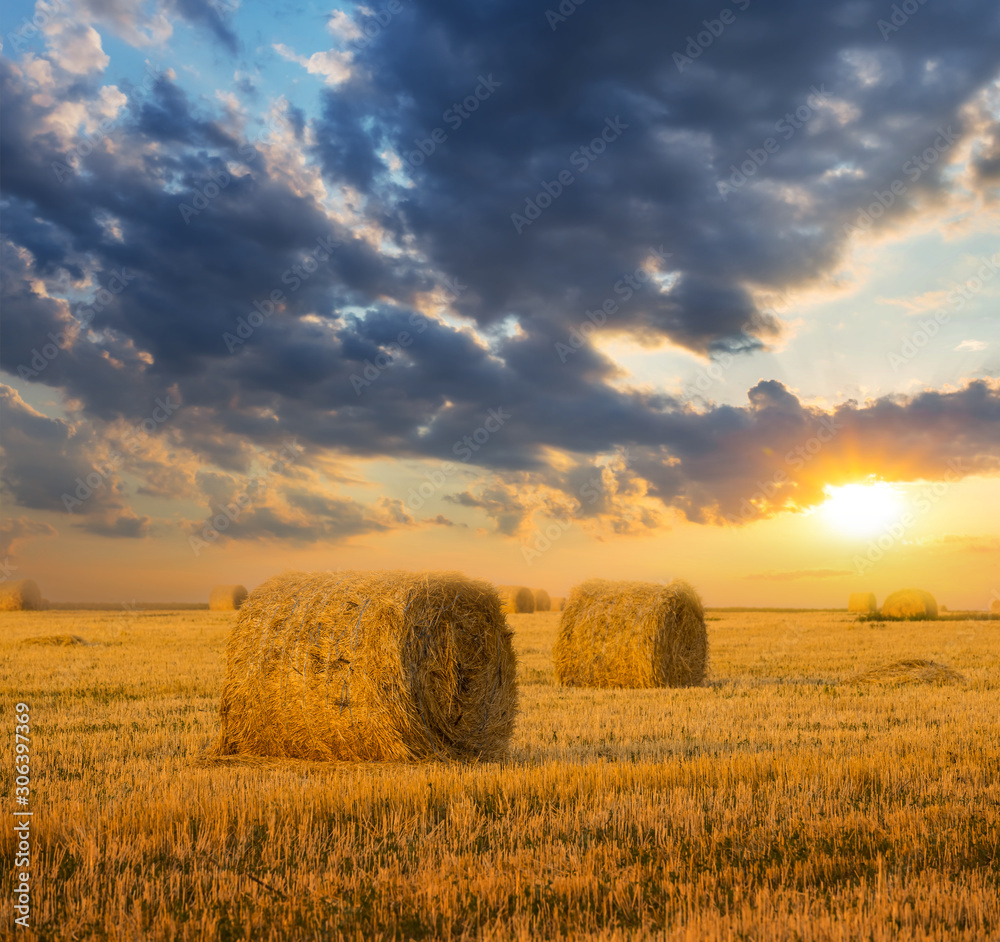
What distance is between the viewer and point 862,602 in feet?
174

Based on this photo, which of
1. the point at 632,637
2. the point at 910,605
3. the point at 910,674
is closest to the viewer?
the point at 910,674

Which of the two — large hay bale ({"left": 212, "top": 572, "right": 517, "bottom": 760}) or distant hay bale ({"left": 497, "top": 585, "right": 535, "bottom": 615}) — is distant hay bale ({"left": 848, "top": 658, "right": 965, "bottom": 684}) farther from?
distant hay bale ({"left": 497, "top": 585, "right": 535, "bottom": 615})

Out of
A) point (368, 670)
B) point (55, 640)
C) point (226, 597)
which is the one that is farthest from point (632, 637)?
point (226, 597)

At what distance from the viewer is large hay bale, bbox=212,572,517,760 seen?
963 cm

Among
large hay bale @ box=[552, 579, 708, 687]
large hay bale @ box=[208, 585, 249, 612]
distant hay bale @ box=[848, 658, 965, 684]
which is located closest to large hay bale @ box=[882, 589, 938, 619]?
distant hay bale @ box=[848, 658, 965, 684]

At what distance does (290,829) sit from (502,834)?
4.99 ft

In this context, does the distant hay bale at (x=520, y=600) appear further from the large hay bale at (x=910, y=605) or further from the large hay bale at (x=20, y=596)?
the large hay bale at (x=20, y=596)

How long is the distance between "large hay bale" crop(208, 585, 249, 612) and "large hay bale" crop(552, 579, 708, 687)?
36.3 m

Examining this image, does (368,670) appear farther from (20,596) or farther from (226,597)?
(20,596)

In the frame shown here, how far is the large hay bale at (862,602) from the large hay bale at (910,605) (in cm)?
613

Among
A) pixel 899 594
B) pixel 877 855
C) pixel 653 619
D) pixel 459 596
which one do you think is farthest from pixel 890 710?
pixel 899 594

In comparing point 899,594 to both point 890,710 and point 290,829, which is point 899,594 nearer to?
point 890,710

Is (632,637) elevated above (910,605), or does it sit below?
above

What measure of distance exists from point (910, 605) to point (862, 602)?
801 cm
